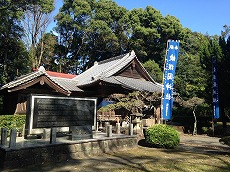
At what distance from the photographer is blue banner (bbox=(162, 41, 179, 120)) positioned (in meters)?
12.7

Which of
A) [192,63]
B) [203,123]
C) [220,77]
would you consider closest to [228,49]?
[220,77]

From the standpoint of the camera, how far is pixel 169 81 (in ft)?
42.7

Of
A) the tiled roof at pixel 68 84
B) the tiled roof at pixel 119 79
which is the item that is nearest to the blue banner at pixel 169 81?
the tiled roof at pixel 119 79

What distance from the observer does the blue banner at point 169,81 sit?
12688mm

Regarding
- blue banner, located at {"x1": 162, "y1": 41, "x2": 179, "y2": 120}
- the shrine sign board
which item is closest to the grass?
the shrine sign board

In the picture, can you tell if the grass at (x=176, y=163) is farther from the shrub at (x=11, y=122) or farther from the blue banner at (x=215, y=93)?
the blue banner at (x=215, y=93)

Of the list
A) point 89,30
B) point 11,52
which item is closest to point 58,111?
point 11,52

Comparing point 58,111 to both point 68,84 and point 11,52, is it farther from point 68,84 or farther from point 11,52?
point 11,52

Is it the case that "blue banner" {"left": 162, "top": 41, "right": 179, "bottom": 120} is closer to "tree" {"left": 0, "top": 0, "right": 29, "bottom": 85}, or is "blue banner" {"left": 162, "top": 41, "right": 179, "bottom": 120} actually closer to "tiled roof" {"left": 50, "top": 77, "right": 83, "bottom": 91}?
"tiled roof" {"left": 50, "top": 77, "right": 83, "bottom": 91}

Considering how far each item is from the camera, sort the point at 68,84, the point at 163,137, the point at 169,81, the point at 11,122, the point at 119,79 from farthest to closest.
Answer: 1. the point at 68,84
2. the point at 119,79
3. the point at 11,122
4. the point at 169,81
5. the point at 163,137

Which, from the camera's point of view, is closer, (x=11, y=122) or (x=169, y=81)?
(x=169, y=81)

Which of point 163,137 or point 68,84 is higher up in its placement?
point 68,84

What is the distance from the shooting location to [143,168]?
7504 millimetres

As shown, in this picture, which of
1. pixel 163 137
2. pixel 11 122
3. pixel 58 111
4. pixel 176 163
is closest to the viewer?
pixel 176 163
